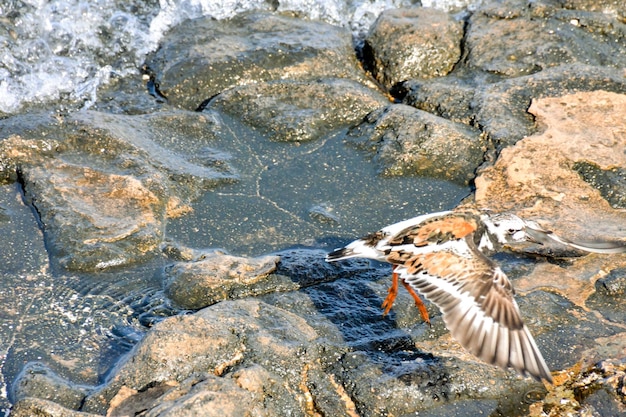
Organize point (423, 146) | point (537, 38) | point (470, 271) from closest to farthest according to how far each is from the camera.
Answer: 1. point (470, 271)
2. point (423, 146)
3. point (537, 38)

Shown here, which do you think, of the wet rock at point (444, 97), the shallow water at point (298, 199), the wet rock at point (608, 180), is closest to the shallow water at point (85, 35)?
the wet rock at point (444, 97)

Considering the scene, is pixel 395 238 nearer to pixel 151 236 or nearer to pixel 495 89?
pixel 151 236

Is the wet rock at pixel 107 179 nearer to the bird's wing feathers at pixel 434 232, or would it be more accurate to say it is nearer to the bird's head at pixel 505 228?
the bird's wing feathers at pixel 434 232

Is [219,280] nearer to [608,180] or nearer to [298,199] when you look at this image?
[298,199]

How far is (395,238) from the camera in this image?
3.98 metres

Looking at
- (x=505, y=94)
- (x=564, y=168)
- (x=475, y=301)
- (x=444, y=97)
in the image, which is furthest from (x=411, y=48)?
(x=475, y=301)

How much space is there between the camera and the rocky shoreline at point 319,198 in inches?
135

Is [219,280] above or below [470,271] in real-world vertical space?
below

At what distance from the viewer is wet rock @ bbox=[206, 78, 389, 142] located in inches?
222

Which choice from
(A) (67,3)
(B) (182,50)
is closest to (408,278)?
(B) (182,50)

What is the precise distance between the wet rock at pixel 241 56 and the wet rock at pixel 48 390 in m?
3.17

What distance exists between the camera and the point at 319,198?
5.07 meters

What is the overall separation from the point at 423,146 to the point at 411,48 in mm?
1467

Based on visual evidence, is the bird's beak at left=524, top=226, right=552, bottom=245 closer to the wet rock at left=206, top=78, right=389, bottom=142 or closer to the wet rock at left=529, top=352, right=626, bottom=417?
the wet rock at left=529, top=352, right=626, bottom=417
